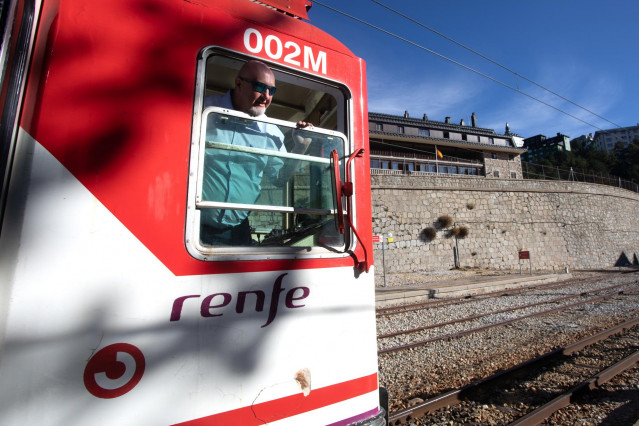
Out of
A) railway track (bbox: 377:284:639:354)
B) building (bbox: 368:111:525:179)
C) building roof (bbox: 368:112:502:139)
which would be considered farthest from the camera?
building roof (bbox: 368:112:502:139)

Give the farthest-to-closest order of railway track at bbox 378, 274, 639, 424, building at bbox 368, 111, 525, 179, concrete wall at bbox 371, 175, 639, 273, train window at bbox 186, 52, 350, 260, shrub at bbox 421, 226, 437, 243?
building at bbox 368, 111, 525, 179 → shrub at bbox 421, 226, 437, 243 → concrete wall at bbox 371, 175, 639, 273 → railway track at bbox 378, 274, 639, 424 → train window at bbox 186, 52, 350, 260

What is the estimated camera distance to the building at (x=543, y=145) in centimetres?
7903

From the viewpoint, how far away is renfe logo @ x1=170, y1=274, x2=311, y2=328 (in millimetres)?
1319

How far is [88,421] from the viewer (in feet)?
3.68

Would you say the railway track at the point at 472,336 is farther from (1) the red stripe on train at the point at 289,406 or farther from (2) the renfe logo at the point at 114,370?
(2) the renfe logo at the point at 114,370

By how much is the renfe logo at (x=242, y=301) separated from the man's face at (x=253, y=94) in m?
0.84

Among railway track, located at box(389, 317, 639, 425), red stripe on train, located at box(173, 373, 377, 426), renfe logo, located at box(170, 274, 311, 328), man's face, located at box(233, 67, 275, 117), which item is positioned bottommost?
railway track, located at box(389, 317, 639, 425)

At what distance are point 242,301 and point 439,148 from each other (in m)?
39.9

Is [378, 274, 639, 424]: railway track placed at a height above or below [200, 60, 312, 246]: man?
below

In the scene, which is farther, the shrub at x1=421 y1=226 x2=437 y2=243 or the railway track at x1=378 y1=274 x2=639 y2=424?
the shrub at x1=421 y1=226 x2=437 y2=243

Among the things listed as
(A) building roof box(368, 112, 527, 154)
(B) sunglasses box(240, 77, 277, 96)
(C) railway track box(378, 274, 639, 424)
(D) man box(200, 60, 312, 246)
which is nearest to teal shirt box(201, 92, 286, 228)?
(D) man box(200, 60, 312, 246)

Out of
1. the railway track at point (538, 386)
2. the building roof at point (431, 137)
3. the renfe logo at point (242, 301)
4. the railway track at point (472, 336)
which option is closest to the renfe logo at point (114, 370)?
the renfe logo at point (242, 301)

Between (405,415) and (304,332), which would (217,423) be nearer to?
(304,332)

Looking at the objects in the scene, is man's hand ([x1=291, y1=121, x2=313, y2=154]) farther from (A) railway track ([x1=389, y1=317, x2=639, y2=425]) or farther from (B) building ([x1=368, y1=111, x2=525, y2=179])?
(B) building ([x1=368, y1=111, x2=525, y2=179])
